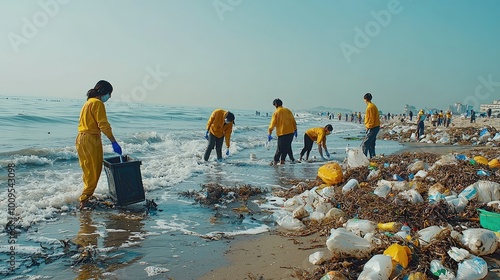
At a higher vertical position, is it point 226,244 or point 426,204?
point 426,204

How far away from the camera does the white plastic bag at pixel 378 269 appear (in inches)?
80.7

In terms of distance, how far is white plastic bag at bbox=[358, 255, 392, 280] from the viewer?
2.05m

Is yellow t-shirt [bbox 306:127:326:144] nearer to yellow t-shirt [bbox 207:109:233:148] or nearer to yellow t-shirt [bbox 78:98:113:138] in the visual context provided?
yellow t-shirt [bbox 207:109:233:148]

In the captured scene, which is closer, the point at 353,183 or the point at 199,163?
the point at 353,183

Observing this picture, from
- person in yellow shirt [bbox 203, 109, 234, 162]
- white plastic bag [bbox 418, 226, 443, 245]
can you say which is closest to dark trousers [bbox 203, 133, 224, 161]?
person in yellow shirt [bbox 203, 109, 234, 162]

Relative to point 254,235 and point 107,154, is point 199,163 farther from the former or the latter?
point 254,235

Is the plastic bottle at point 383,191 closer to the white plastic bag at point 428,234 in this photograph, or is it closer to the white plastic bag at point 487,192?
the white plastic bag at point 487,192

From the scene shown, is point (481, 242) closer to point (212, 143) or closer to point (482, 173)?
point (482, 173)

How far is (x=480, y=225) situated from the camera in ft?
9.39

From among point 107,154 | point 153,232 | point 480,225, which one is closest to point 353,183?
point 480,225

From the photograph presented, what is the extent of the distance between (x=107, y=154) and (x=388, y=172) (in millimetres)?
8398

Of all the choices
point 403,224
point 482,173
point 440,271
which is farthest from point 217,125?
point 440,271

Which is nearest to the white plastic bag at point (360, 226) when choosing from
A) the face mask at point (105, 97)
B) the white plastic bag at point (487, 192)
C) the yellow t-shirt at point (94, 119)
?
the white plastic bag at point (487, 192)

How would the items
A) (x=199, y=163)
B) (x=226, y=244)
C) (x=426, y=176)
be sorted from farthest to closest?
(x=199, y=163) → (x=426, y=176) → (x=226, y=244)
